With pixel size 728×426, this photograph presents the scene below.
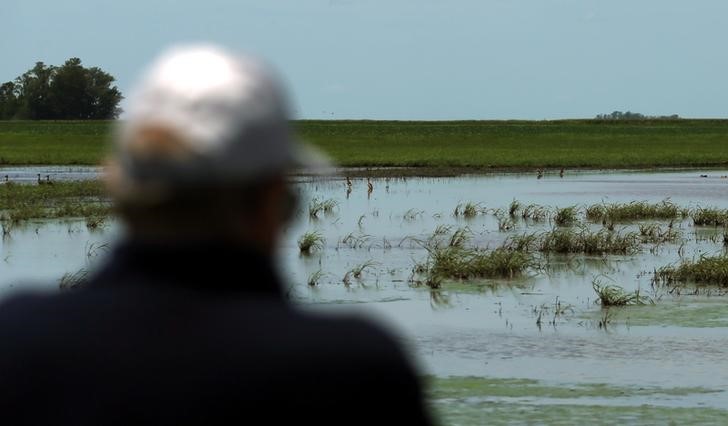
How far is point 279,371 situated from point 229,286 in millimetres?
146

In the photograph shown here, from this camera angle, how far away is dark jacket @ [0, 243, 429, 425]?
1762mm

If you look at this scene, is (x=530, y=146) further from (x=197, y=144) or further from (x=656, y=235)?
(x=197, y=144)

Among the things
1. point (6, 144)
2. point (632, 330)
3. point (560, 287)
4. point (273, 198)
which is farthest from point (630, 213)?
point (6, 144)

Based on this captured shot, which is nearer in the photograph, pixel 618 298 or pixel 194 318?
pixel 194 318

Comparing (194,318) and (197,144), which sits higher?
(197,144)

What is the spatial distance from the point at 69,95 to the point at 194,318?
128052 millimetres

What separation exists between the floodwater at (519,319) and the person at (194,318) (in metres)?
1.54

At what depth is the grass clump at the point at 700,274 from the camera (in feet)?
54.9

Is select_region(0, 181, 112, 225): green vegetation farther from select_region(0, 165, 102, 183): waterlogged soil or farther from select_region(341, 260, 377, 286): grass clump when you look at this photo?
select_region(341, 260, 377, 286): grass clump

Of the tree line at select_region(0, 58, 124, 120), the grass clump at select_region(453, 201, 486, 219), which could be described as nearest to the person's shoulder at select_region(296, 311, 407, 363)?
the grass clump at select_region(453, 201, 486, 219)

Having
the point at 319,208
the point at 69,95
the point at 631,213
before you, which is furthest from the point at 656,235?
the point at 69,95

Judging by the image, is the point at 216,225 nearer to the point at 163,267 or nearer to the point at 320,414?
the point at 163,267

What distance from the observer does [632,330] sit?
13.8 metres

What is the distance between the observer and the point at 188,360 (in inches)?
69.3
